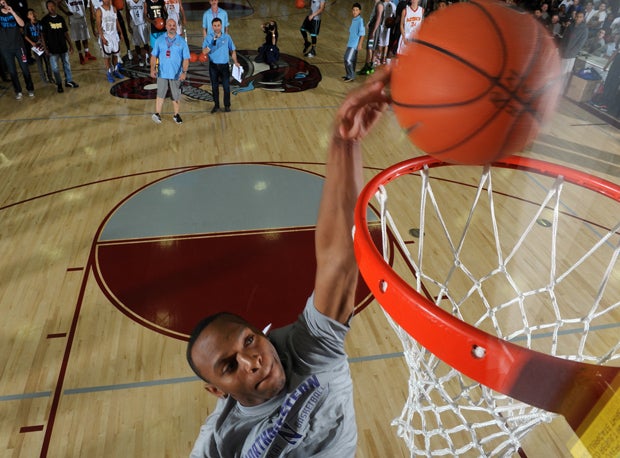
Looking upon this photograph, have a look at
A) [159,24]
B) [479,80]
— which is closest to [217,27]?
[159,24]

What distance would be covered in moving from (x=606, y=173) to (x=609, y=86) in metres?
3.10

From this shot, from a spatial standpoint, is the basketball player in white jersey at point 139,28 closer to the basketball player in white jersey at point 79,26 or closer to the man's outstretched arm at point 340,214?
the basketball player in white jersey at point 79,26

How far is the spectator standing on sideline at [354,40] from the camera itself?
9141 mm

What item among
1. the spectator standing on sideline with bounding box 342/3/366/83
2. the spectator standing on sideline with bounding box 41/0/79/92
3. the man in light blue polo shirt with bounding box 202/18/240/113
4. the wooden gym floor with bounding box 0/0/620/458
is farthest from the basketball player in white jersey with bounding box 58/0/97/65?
the spectator standing on sideline with bounding box 342/3/366/83

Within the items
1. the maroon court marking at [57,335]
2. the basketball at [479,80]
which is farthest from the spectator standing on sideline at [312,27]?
the basketball at [479,80]

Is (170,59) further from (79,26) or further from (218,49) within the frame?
(79,26)

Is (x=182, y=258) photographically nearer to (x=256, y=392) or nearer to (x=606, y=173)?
(x=256, y=392)

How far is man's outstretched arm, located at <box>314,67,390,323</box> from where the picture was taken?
5.27ft

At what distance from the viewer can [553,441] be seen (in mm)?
3309

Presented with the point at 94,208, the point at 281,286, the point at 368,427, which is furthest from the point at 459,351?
the point at 94,208

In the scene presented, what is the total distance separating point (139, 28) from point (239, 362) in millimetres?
10322

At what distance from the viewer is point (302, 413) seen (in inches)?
64.6

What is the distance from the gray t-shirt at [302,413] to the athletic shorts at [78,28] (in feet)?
34.8

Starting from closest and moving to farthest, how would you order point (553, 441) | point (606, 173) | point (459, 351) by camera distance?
point (459, 351) → point (553, 441) → point (606, 173)
